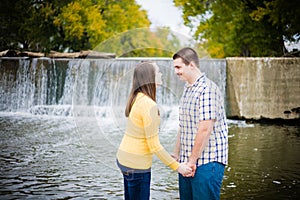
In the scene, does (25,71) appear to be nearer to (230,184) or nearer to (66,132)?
(66,132)

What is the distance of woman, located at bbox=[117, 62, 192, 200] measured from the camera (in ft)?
6.25

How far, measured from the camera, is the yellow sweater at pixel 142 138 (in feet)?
6.22

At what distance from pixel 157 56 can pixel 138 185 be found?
60 centimetres

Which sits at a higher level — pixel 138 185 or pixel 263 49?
pixel 263 49

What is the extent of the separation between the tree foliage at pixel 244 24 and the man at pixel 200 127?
940 centimetres

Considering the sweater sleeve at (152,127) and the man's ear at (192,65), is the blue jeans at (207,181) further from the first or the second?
the man's ear at (192,65)

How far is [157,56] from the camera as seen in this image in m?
2.23

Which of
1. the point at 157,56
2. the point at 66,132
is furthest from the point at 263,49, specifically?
the point at 157,56

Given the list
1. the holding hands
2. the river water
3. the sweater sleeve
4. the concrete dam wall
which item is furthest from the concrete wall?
the sweater sleeve

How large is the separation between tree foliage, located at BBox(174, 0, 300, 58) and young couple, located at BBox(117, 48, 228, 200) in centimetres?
941

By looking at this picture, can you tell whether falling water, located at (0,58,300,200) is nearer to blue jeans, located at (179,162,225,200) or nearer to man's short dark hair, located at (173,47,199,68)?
man's short dark hair, located at (173,47,199,68)

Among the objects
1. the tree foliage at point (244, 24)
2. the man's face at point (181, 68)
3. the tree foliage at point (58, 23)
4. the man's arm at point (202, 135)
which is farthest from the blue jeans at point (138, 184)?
the tree foliage at point (58, 23)

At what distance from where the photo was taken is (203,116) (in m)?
1.93

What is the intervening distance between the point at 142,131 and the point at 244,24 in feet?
36.3
